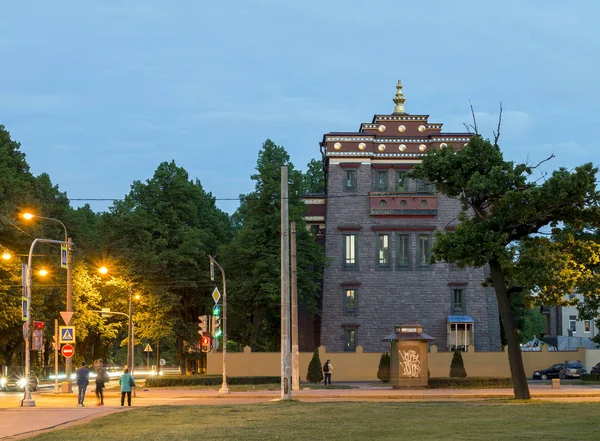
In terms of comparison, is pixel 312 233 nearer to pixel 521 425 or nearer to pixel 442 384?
pixel 442 384

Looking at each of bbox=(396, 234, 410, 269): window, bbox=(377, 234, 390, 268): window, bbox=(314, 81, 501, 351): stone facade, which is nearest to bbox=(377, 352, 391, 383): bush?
bbox=(314, 81, 501, 351): stone facade

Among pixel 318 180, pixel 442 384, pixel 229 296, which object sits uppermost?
pixel 318 180

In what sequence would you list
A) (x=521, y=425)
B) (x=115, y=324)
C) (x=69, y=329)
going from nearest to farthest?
(x=521, y=425), (x=69, y=329), (x=115, y=324)

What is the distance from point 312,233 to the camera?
239 feet

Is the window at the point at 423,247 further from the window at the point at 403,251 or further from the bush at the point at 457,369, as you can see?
the bush at the point at 457,369

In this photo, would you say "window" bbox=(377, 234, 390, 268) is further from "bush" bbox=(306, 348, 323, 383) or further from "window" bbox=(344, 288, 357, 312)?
"bush" bbox=(306, 348, 323, 383)

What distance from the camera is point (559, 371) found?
2598 inches

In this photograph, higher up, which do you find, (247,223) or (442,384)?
(247,223)

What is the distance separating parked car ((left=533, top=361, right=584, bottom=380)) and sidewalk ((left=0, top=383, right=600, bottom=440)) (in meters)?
18.9

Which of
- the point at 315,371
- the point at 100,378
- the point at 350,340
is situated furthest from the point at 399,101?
the point at 100,378

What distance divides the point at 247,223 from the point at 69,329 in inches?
1241

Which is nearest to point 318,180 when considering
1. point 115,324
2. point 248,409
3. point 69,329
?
point 115,324

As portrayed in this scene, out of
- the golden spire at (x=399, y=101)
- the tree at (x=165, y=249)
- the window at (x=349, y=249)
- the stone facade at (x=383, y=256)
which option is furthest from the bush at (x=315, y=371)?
the golden spire at (x=399, y=101)

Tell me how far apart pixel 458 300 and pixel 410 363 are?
937 inches
